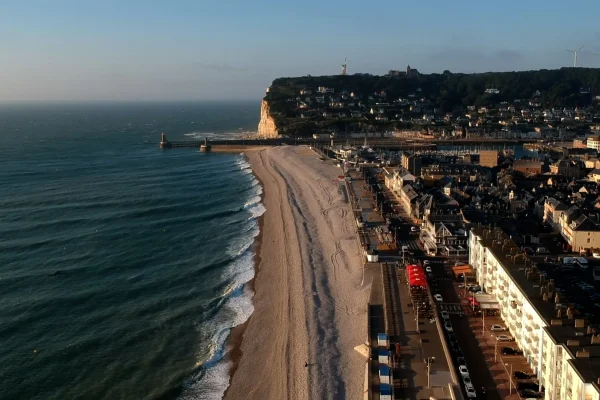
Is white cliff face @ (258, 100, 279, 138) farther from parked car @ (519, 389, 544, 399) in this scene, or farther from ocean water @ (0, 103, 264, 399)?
Result: parked car @ (519, 389, 544, 399)

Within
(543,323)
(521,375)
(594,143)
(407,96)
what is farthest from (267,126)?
(543,323)

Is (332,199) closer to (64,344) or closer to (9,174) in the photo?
(64,344)

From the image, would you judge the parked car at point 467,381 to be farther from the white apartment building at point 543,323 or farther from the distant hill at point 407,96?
the distant hill at point 407,96

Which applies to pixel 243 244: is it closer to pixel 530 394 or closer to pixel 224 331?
pixel 224 331

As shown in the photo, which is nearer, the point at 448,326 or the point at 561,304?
the point at 561,304

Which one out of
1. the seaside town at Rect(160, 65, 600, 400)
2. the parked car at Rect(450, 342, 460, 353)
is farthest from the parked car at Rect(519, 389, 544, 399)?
the parked car at Rect(450, 342, 460, 353)
